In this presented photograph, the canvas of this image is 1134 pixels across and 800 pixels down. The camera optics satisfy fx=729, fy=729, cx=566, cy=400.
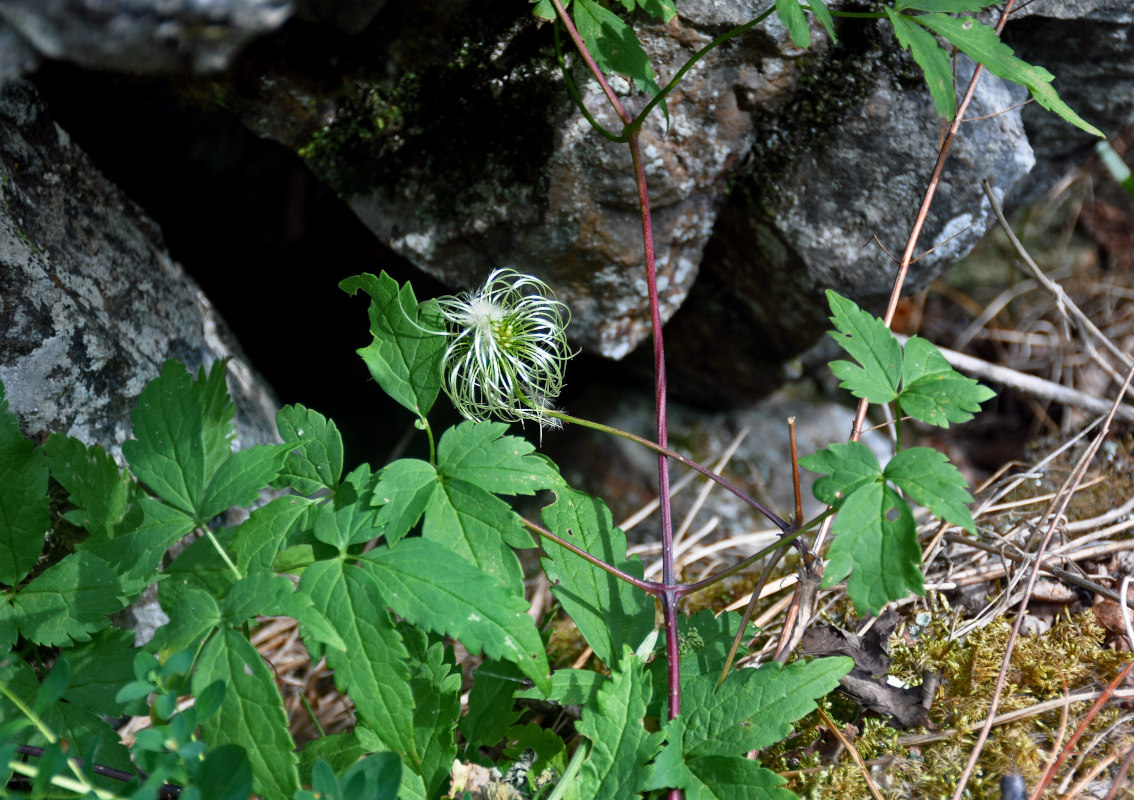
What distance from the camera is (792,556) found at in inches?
83.3

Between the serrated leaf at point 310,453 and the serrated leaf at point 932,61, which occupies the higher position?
the serrated leaf at point 932,61

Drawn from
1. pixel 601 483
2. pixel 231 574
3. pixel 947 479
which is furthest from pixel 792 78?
pixel 231 574

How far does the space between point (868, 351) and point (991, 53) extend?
0.72 m

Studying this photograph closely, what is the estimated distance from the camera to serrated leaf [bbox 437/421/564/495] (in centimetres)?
136

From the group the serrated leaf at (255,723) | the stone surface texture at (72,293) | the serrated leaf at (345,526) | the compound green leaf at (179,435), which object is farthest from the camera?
the stone surface texture at (72,293)

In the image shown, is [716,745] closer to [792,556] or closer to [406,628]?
[406,628]

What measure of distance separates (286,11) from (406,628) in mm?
1143

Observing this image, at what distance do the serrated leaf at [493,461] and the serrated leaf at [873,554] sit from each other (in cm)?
52

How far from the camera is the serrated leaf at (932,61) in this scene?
1.51 m

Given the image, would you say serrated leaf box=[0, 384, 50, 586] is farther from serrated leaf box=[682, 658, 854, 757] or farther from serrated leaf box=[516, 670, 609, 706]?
serrated leaf box=[682, 658, 854, 757]

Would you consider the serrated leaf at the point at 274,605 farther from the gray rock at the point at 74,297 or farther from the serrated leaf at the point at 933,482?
the serrated leaf at the point at 933,482

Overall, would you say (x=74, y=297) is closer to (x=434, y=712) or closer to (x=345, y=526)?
(x=345, y=526)

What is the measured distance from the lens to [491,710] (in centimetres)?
151

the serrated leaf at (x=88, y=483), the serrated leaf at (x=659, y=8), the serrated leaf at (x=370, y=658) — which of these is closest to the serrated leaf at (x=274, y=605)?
the serrated leaf at (x=370, y=658)
